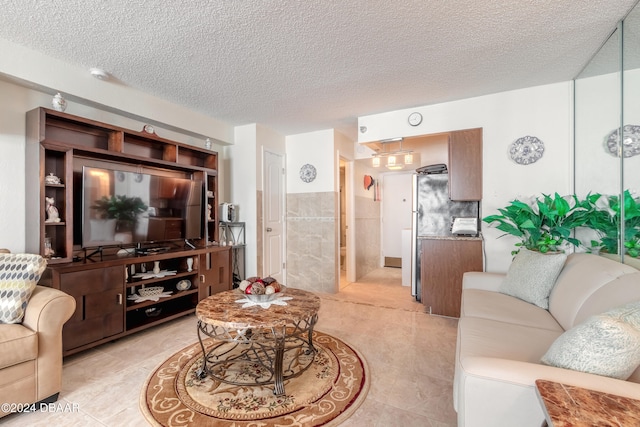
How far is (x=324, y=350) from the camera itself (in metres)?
2.29

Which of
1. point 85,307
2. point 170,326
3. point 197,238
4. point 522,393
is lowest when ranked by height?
point 170,326

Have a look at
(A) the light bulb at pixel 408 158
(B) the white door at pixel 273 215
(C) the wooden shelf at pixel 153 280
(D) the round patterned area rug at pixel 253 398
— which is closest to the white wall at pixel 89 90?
(B) the white door at pixel 273 215

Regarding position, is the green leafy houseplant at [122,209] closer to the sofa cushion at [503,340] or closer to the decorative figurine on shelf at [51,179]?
the decorative figurine on shelf at [51,179]

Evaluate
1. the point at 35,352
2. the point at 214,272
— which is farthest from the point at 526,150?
the point at 35,352

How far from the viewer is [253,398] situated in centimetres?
170

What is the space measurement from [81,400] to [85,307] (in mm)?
762

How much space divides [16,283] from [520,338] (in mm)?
2927

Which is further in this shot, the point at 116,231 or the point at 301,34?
the point at 116,231

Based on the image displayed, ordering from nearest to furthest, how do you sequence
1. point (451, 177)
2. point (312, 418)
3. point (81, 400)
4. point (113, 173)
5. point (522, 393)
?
point (522, 393)
point (312, 418)
point (81, 400)
point (113, 173)
point (451, 177)

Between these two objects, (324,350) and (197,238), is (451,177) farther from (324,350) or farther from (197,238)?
(197,238)

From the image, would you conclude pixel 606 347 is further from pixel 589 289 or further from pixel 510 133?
pixel 510 133

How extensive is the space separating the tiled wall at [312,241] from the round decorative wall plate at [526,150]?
2.26m

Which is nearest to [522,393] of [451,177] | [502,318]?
[502,318]

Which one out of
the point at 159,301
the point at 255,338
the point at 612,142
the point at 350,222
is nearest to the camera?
the point at 255,338
